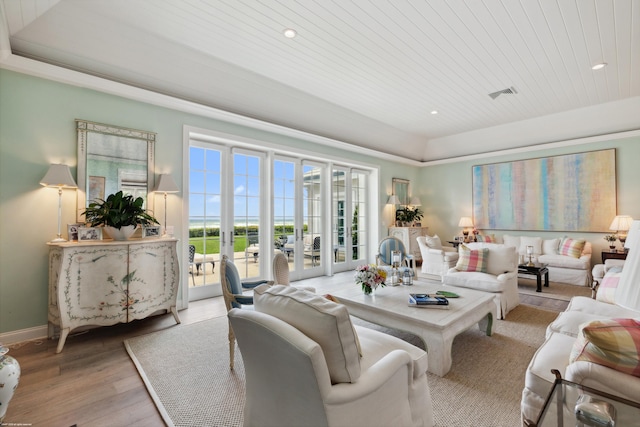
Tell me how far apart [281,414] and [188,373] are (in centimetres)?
137

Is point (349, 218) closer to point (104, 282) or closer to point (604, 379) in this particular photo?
point (104, 282)

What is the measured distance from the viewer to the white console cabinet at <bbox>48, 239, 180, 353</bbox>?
2775mm

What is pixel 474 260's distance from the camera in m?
4.20

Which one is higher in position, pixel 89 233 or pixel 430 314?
pixel 89 233

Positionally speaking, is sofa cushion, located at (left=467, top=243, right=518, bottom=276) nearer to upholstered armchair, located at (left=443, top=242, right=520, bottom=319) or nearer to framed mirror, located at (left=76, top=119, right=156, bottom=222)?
upholstered armchair, located at (left=443, top=242, right=520, bottom=319)

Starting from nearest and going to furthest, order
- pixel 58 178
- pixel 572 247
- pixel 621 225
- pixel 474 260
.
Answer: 1. pixel 58 178
2. pixel 474 260
3. pixel 621 225
4. pixel 572 247

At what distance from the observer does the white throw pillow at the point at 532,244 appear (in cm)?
627

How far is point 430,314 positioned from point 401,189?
19.1 ft

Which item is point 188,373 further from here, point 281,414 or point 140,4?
point 140,4

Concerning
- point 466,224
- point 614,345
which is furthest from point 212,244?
point 466,224

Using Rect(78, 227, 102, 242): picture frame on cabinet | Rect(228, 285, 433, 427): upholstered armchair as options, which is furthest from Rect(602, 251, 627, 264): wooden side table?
Rect(78, 227, 102, 242): picture frame on cabinet

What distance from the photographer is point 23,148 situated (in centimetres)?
297

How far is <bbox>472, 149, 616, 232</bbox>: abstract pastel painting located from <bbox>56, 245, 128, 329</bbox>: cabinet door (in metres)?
7.61

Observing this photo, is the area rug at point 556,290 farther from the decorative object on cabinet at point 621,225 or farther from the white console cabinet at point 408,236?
the white console cabinet at point 408,236
